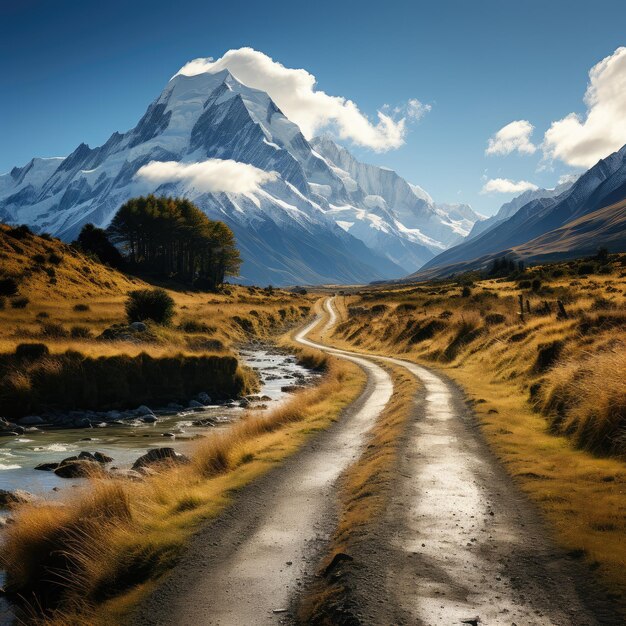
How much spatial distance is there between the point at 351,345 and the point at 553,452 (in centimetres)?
4874

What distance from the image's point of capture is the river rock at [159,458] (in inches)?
628

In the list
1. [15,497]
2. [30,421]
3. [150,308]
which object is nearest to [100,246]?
[150,308]

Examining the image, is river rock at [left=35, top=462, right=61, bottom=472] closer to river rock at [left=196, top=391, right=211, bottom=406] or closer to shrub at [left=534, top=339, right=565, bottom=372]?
river rock at [left=196, top=391, right=211, bottom=406]

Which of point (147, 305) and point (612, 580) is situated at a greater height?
point (147, 305)

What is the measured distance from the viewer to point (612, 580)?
7152 millimetres

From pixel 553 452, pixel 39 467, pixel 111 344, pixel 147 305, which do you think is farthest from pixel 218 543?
pixel 147 305

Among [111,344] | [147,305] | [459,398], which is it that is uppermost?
[147,305]

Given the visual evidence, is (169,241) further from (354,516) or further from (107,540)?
(354,516)

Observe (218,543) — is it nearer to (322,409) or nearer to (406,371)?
(322,409)

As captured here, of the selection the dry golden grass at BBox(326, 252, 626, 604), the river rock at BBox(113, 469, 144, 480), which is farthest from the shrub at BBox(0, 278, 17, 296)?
the river rock at BBox(113, 469, 144, 480)

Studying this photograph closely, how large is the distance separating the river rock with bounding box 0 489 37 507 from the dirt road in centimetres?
593

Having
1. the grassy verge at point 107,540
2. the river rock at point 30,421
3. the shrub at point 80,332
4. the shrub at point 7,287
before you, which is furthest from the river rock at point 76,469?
the shrub at point 7,287

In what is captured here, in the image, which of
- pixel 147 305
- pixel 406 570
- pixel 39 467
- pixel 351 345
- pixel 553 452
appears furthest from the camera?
pixel 351 345

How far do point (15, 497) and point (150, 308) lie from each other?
36022 mm
